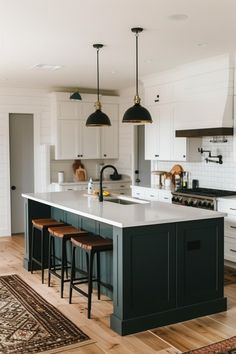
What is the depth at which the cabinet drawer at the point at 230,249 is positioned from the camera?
5.82 m

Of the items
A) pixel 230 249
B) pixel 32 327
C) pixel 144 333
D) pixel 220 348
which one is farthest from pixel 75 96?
pixel 220 348

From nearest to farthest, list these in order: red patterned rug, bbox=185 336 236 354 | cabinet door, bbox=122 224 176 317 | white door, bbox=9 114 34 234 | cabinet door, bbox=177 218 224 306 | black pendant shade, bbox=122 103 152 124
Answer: red patterned rug, bbox=185 336 236 354 → cabinet door, bbox=122 224 176 317 → cabinet door, bbox=177 218 224 306 → black pendant shade, bbox=122 103 152 124 → white door, bbox=9 114 34 234

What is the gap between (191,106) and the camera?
670 cm

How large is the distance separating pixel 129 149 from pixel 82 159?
97cm

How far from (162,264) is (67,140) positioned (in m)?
4.99

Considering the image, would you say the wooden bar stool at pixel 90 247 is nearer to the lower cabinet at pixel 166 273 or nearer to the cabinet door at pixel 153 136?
the lower cabinet at pixel 166 273

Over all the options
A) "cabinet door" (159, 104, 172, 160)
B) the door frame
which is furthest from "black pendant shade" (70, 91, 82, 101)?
"cabinet door" (159, 104, 172, 160)

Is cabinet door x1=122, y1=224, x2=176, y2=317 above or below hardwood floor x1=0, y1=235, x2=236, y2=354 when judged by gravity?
above

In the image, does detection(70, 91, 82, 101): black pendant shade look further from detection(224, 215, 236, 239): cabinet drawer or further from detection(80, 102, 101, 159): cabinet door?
detection(224, 215, 236, 239): cabinet drawer

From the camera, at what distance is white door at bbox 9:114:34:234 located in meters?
8.46

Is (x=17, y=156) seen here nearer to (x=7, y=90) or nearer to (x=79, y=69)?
(x=7, y=90)

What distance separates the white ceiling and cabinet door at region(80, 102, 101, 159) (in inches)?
63.3

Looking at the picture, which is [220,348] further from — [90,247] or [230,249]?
[230,249]

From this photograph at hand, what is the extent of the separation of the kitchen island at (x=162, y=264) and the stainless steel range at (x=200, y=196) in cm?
150
